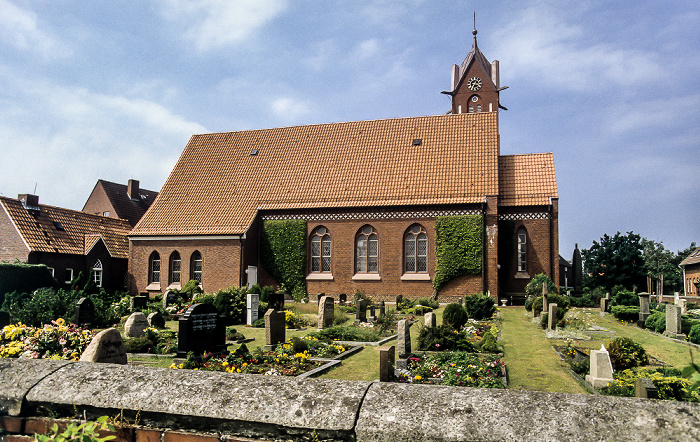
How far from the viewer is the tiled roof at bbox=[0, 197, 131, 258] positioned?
104ft

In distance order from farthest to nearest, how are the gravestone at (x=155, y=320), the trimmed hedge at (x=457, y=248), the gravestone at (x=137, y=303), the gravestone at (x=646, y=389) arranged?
1. the trimmed hedge at (x=457, y=248)
2. the gravestone at (x=137, y=303)
3. the gravestone at (x=155, y=320)
4. the gravestone at (x=646, y=389)

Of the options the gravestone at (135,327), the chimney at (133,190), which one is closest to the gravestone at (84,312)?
the gravestone at (135,327)

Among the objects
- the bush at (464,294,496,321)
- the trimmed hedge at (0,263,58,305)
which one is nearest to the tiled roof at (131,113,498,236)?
the trimmed hedge at (0,263,58,305)

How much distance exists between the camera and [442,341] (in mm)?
13656

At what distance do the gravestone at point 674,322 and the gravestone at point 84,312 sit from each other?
19759mm

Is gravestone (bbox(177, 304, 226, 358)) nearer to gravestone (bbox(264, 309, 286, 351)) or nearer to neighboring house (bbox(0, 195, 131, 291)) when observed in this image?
gravestone (bbox(264, 309, 286, 351))

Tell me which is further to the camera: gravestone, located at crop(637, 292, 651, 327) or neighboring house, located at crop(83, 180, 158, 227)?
neighboring house, located at crop(83, 180, 158, 227)

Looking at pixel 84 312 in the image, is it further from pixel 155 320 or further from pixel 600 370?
pixel 600 370

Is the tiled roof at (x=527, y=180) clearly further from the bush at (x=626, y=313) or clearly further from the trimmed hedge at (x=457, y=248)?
the bush at (x=626, y=313)

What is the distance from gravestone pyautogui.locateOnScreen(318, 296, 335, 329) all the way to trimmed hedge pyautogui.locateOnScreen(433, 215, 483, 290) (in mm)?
11678

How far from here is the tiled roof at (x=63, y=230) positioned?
31.7 m

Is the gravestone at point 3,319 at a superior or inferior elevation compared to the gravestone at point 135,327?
superior

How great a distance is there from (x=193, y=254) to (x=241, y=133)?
1043 cm

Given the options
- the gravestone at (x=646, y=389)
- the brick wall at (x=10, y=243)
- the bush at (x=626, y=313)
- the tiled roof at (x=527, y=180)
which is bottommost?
the bush at (x=626, y=313)
